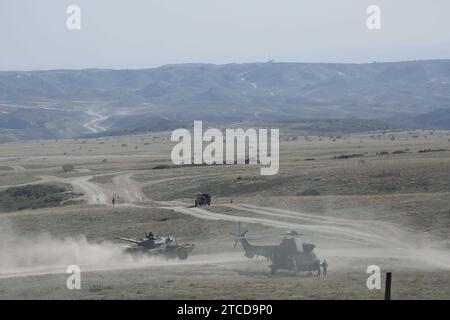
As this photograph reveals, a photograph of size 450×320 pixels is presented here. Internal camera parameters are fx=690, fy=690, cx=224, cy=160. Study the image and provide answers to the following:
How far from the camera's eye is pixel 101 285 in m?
32.6

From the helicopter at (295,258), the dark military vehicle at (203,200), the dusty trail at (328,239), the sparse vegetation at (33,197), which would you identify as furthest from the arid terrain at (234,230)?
the dark military vehicle at (203,200)

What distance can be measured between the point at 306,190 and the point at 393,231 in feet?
82.2

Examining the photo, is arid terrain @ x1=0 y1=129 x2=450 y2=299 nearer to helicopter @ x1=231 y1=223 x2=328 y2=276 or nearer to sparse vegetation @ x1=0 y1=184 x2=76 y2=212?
sparse vegetation @ x1=0 y1=184 x2=76 y2=212

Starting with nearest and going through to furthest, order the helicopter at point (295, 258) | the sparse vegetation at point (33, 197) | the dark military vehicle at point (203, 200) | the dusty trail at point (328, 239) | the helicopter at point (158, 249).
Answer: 1. the helicopter at point (295, 258)
2. the dusty trail at point (328, 239)
3. the helicopter at point (158, 249)
4. the dark military vehicle at point (203, 200)
5. the sparse vegetation at point (33, 197)

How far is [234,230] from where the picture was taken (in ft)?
170

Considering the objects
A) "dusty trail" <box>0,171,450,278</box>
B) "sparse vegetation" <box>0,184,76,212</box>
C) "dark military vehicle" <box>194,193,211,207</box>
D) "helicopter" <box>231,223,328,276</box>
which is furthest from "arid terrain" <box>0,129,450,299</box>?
"dark military vehicle" <box>194,193,211,207</box>

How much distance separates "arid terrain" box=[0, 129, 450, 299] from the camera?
31531mm

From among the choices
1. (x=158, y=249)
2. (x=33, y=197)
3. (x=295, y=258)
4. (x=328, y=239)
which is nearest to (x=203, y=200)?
(x=328, y=239)

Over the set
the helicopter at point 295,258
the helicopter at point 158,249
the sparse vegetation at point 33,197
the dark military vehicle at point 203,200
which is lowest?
the sparse vegetation at point 33,197

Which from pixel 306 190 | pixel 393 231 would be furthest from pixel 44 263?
pixel 306 190

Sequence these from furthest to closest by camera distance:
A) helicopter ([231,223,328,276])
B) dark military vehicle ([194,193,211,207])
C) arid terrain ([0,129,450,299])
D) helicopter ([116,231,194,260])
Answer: dark military vehicle ([194,193,211,207]), helicopter ([116,231,194,260]), helicopter ([231,223,328,276]), arid terrain ([0,129,450,299])

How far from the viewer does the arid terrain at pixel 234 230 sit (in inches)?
1241

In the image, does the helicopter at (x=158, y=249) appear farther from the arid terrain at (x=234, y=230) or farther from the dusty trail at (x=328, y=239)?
the arid terrain at (x=234, y=230)

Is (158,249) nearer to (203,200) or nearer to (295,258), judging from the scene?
(295,258)
